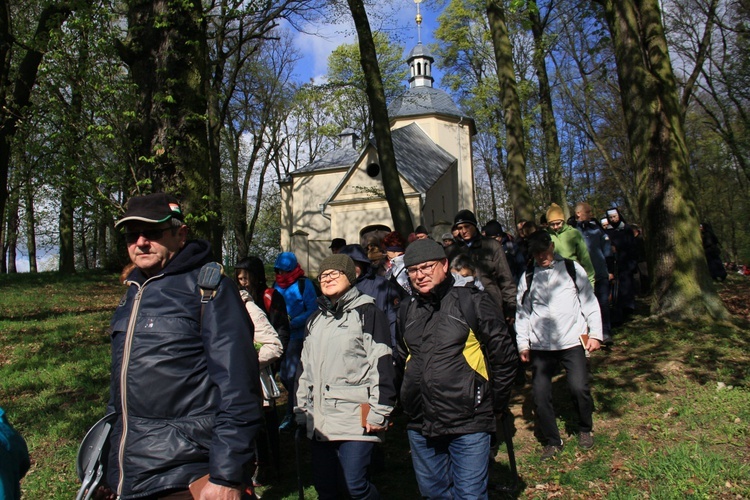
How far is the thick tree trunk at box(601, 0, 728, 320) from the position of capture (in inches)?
311

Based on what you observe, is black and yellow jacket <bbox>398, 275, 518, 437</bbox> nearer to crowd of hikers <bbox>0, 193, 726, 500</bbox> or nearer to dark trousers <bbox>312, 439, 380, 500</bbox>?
crowd of hikers <bbox>0, 193, 726, 500</bbox>

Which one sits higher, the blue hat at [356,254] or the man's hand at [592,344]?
the blue hat at [356,254]

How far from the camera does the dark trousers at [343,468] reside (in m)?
3.53

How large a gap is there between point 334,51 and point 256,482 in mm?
34053

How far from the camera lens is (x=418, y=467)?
3.62 m

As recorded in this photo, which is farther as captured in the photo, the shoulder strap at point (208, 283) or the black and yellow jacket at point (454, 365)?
the black and yellow jacket at point (454, 365)

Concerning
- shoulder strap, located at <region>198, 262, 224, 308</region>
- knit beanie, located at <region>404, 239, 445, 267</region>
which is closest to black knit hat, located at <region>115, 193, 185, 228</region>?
shoulder strap, located at <region>198, 262, 224, 308</region>

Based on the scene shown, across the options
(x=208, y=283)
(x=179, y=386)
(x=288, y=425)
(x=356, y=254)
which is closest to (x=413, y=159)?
(x=288, y=425)

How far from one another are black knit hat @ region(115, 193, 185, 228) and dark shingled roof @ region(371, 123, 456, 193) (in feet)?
91.1

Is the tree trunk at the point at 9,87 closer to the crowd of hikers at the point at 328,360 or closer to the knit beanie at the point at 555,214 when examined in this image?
the crowd of hikers at the point at 328,360

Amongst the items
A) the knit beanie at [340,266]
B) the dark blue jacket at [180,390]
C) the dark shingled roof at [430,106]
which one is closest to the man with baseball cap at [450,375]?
the knit beanie at [340,266]

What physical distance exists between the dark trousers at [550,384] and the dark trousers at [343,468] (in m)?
2.08

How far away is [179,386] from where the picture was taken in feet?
7.52

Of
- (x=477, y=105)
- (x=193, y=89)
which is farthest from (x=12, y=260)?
(x=193, y=89)
